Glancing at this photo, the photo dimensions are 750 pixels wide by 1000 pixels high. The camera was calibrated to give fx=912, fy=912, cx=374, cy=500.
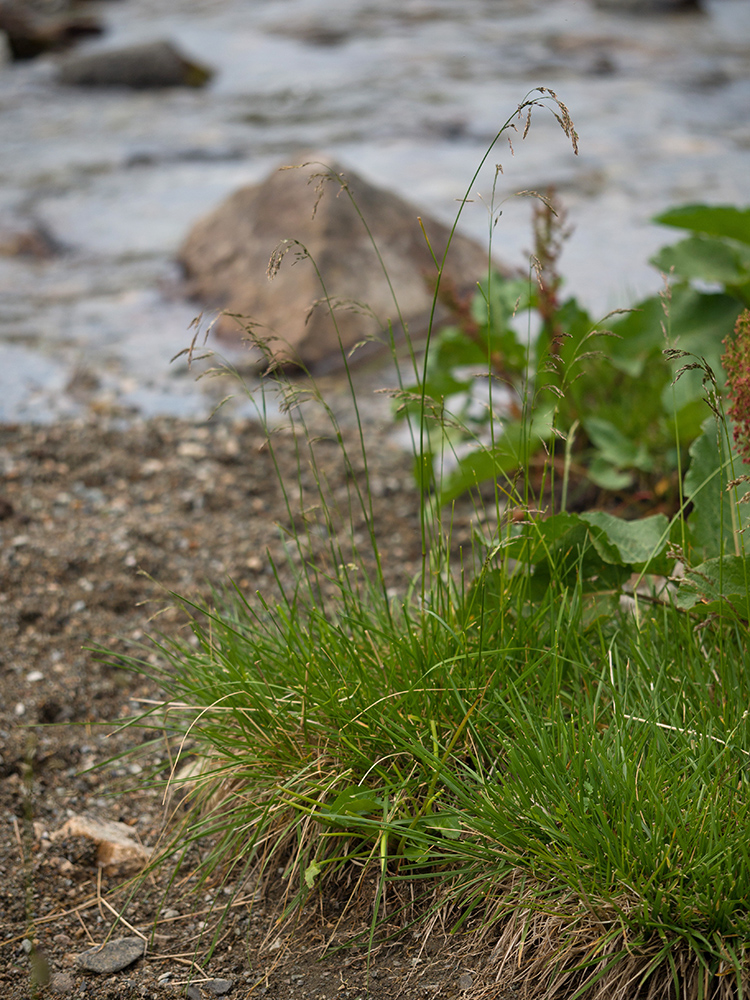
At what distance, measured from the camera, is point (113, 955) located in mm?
1815

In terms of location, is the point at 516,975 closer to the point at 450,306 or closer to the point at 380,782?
the point at 380,782

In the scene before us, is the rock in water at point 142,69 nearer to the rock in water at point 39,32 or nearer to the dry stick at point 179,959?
the rock in water at point 39,32

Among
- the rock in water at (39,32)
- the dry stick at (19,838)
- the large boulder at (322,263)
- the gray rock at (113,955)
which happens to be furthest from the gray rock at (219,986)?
the rock in water at (39,32)

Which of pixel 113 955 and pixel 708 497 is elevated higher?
pixel 708 497

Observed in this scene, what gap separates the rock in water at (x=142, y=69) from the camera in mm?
11125

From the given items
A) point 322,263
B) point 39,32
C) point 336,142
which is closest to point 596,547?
point 322,263

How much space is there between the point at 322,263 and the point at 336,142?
4719 mm

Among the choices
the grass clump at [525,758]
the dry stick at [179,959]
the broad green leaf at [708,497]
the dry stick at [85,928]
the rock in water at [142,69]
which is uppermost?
the rock in water at [142,69]

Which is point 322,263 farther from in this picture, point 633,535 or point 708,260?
point 633,535

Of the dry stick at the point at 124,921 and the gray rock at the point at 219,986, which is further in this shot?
the dry stick at the point at 124,921

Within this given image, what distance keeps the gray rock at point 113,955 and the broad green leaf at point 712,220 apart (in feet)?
8.12

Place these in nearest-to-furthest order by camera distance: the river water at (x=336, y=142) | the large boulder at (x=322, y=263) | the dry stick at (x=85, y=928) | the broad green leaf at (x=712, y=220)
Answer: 1. the dry stick at (x=85, y=928)
2. the broad green leaf at (x=712, y=220)
3. the large boulder at (x=322, y=263)
4. the river water at (x=336, y=142)

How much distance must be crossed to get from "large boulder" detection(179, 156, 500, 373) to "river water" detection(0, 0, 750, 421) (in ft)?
1.20

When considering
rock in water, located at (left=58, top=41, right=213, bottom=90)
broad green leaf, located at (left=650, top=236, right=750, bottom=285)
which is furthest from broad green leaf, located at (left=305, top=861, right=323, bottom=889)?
rock in water, located at (left=58, top=41, right=213, bottom=90)
